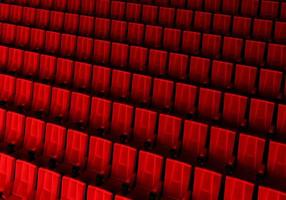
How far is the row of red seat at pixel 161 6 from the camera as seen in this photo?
1291 mm

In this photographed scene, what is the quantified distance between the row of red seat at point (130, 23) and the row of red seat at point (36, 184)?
580 millimetres

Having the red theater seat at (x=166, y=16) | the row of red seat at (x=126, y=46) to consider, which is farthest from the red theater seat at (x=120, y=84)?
the red theater seat at (x=166, y=16)

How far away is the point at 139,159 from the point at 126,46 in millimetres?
460

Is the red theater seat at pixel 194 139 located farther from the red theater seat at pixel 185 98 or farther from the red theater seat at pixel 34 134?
the red theater seat at pixel 34 134

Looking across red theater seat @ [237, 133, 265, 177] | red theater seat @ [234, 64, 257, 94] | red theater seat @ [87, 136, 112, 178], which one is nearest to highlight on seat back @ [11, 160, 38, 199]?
red theater seat @ [87, 136, 112, 178]

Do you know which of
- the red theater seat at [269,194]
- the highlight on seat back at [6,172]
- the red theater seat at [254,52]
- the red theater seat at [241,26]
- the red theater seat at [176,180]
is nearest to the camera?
the red theater seat at [269,194]

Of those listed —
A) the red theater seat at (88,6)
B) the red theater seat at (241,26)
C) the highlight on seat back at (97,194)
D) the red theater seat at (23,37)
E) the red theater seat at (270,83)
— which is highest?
the red theater seat at (88,6)

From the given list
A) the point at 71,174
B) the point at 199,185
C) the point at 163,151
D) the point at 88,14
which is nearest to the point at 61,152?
the point at 71,174

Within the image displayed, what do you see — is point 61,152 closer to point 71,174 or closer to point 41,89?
point 71,174

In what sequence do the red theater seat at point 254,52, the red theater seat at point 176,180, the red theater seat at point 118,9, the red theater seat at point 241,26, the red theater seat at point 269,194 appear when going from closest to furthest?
the red theater seat at point 269,194 → the red theater seat at point 176,180 → the red theater seat at point 254,52 → the red theater seat at point 241,26 → the red theater seat at point 118,9

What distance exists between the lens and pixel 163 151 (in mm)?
956

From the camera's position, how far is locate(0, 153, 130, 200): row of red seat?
0.82 m

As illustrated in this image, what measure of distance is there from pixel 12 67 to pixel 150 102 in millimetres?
508

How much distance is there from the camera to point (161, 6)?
4.64 ft
